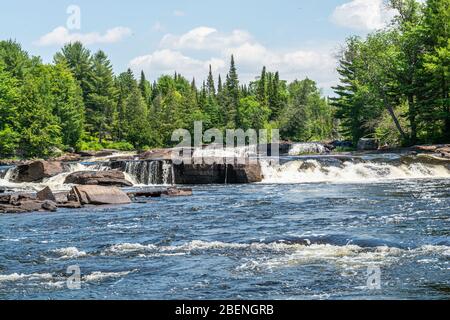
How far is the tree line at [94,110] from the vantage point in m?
63.3

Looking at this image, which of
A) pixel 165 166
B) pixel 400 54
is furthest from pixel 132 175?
pixel 400 54

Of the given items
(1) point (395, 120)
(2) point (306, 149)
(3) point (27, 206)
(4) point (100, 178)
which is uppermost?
(1) point (395, 120)

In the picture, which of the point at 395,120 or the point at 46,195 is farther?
the point at 395,120

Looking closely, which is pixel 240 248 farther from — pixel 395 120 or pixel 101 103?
pixel 101 103

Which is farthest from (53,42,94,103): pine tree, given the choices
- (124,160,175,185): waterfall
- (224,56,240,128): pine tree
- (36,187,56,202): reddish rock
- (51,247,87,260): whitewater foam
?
(51,247,87,260): whitewater foam

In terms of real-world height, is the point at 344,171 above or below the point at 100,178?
above

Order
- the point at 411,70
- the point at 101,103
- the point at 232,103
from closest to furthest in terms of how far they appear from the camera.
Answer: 1. the point at 411,70
2. the point at 101,103
3. the point at 232,103

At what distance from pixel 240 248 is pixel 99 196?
43.7ft

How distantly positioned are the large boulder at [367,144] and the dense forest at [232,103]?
1227 mm

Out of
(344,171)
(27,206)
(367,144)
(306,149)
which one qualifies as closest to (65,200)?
(27,206)

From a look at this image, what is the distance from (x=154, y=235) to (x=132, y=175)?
22.4 metres

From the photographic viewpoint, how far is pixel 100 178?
35.1 meters

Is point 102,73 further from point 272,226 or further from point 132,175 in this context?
point 272,226

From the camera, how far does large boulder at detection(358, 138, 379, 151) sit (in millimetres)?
61244
